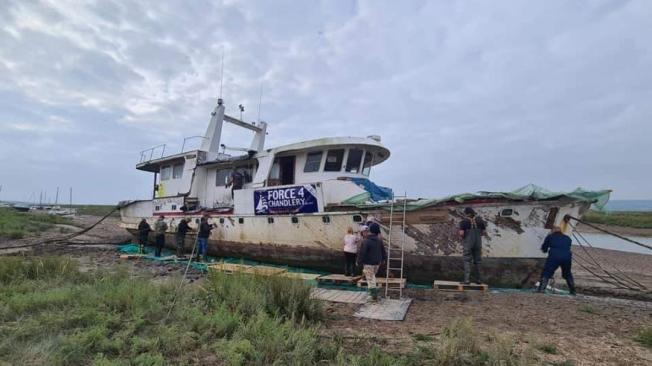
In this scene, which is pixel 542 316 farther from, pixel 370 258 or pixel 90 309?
pixel 90 309

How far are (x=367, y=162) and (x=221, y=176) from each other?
6.01m

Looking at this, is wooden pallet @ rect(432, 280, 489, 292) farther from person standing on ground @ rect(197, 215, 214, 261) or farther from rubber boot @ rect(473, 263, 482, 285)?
person standing on ground @ rect(197, 215, 214, 261)

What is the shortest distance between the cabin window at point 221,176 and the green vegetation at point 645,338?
1235 cm

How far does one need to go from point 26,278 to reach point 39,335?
3345mm

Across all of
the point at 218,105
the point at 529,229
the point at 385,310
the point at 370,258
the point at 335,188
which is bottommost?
the point at 385,310

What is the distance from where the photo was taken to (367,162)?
1202 cm

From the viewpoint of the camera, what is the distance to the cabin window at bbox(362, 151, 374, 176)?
38.8 ft

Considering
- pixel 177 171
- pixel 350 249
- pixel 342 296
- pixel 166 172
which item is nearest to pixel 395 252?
pixel 350 249

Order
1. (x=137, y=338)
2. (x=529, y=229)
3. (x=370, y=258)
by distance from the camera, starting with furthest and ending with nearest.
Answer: (x=529, y=229) < (x=370, y=258) < (x=137, y=338)

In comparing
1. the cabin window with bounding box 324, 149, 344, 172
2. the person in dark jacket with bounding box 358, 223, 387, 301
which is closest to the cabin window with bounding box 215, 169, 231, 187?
the cabin window with bounding box 324, 149, 344, 172

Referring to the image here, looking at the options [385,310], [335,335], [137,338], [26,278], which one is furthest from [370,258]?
[26,278]

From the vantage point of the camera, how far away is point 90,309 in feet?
16.3

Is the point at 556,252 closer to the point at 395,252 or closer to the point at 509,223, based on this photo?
the point at 509,223

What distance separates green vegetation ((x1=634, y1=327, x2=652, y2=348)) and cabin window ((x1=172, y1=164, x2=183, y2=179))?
51.0 feet
